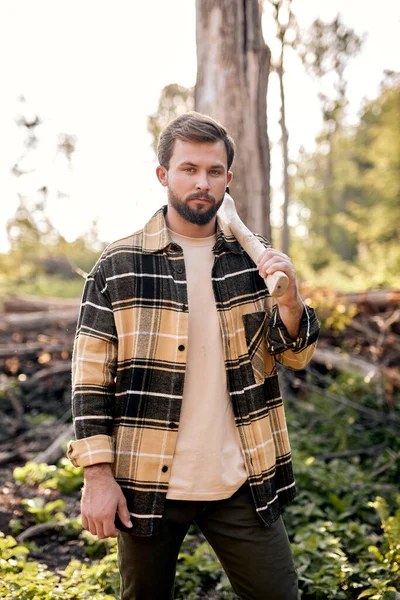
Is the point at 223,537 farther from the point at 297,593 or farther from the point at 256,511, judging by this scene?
the point at 297,593

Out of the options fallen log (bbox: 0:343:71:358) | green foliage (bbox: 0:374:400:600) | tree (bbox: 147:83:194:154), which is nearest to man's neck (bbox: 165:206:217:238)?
green foliage (bbox: 0:374:400:600)

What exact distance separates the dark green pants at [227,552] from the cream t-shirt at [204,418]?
0.26ft

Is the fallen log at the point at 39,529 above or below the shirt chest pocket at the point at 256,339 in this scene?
below

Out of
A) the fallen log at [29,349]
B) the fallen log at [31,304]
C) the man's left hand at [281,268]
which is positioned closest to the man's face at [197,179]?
the man's left hand at [281,268]

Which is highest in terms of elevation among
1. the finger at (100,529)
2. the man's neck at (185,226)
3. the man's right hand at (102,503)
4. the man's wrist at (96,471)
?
the man's neck at (185,226)

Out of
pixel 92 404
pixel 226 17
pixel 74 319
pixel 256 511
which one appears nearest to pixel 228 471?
pixel 256 511

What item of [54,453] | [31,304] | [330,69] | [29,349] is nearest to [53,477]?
[54,453]

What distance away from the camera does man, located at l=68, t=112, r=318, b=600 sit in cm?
218

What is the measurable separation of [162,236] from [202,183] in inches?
11.1

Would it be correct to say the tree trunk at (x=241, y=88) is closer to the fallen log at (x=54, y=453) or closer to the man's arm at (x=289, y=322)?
the man's arm at (x=289, y=322)

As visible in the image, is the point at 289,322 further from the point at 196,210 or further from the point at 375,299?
the point at 375,299

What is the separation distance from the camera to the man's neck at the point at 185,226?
2.46 metres

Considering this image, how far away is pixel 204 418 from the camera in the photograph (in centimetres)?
227

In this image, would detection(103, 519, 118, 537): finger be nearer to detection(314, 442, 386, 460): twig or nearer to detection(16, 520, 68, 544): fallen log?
detection(16, 520, 68, 544): fallen log
